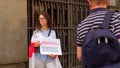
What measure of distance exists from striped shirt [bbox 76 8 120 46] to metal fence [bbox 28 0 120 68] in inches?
172

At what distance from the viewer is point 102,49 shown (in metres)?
3.19

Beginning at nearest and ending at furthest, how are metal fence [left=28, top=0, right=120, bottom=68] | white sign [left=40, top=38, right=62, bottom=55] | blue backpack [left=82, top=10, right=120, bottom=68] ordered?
blue backpack [left=82, top=10, right=120, bottom=68], white sign [left=40, top=38, right=62, bottom=55], metal fence [left=28, top=0, right=120, bottom=68]

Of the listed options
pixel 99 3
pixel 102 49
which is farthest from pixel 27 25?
pixel 102 49

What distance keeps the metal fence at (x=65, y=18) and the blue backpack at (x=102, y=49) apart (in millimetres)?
4620

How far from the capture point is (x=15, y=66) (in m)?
7.25

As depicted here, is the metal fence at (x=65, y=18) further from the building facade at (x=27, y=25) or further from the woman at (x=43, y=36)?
the woman at (x=43, y=36)

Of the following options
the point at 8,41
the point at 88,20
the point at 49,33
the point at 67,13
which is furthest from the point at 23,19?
the point at 88,20

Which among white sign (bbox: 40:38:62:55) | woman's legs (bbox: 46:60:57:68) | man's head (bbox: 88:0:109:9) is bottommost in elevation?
woman's legs (bbox: 46:60:57:68)

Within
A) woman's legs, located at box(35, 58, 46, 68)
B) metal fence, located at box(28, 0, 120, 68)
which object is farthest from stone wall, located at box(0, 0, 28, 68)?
woman's legs, located at box(35, 58, 46, 68)

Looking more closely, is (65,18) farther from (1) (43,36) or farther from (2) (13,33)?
(1) (43,36)

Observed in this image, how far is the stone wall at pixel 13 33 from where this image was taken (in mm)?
6902

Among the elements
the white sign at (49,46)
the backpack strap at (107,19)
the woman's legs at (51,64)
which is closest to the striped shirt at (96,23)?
the backpack strap at (107,19)

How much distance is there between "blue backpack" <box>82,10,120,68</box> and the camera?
3189mm

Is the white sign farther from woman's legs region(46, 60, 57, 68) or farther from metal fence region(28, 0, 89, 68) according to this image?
metal fence region(28, 0, 89, 68)
